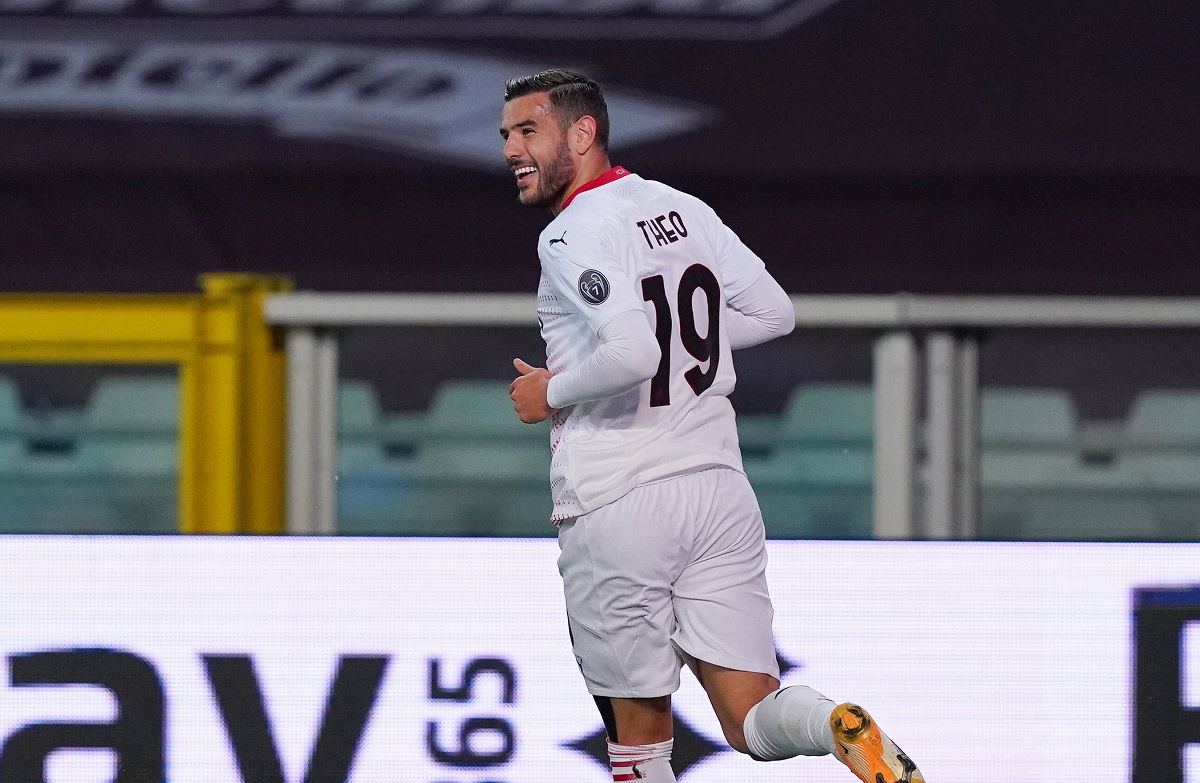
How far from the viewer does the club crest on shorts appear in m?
2.17

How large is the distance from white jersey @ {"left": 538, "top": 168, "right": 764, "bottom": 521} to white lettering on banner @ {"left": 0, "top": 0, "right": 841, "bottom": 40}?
3179 millimetres

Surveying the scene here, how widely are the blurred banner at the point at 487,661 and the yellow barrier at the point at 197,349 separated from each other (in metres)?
2.19

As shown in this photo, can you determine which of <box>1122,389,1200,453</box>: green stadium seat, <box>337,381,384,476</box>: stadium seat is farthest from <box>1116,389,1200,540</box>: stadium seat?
<box>337,381,384,476</box>: stadium seat

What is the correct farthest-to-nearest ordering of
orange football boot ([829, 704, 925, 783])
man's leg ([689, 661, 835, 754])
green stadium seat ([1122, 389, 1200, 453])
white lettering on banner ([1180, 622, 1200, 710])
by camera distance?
1. green stadium seat ([1122, 389, 1200, 453])
2. white lettering on banner ([1180, 622, 1200, 710])
3. man's leg ([689, 661, 835, 754])
4. orange football boot ([829, 704, 925, 783])

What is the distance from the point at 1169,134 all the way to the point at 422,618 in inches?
137

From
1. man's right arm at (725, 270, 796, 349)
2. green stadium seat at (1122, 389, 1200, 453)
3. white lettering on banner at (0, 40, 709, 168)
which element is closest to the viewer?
man's right arm at (725, 270, 796, 349)

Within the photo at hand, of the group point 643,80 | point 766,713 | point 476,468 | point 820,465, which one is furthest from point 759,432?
point 766,713

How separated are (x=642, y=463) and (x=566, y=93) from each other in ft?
1.87

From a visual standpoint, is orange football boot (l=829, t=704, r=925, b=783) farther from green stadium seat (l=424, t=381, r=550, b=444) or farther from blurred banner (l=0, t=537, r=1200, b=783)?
green stadium seat (l=424, t=381, r=550, b=444)

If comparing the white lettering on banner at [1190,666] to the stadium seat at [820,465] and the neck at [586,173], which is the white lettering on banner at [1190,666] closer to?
the neck at [586,173]

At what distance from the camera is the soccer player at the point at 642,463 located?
2.25 m

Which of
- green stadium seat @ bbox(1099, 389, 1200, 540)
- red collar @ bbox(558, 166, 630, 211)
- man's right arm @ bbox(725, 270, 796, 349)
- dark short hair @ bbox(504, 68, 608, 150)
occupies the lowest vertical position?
green stadium seat @ bbox(1099, 389, 1200, 540)

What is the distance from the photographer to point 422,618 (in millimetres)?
3088

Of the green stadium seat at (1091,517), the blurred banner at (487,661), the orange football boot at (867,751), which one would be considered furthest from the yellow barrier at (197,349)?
the orange football boot at (867,751)
